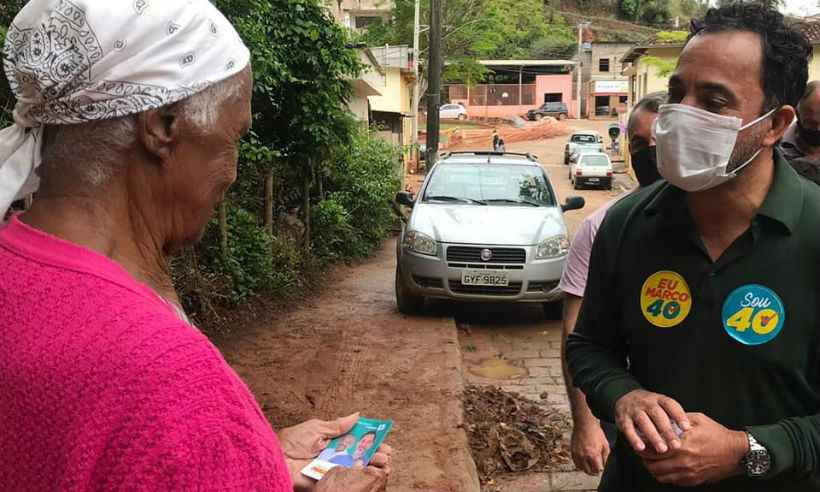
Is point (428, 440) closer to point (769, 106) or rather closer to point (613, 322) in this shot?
point (613, 322)

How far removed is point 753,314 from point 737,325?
47mm

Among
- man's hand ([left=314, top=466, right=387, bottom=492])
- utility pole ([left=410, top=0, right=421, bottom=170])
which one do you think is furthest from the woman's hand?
utility pole ([left=410, top=0, right=421, bottom=170])

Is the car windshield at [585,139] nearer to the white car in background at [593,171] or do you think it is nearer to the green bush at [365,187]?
the white car in background at [593,171]

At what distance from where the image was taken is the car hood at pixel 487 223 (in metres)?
7.46

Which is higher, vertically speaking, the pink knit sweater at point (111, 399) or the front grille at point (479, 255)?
the pink knit sweater at point (111, 399)

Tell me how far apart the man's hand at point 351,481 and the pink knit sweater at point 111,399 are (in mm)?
471

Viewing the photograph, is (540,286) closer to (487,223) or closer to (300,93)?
(487,223)

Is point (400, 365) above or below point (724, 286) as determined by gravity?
below

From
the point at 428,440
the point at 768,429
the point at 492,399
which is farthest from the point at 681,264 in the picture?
the point at 492,399

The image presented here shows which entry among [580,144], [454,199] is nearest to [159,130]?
[454,199]

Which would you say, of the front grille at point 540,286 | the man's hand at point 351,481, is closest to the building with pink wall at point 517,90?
the front grille at point 540,286

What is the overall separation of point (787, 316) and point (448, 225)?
19.6 feet

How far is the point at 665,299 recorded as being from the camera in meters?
1.94

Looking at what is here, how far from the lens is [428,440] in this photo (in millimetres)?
4590
